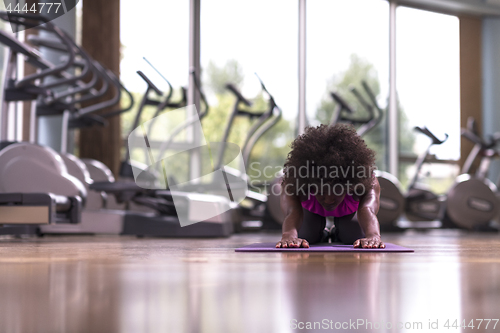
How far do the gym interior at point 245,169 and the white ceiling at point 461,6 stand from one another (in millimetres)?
22

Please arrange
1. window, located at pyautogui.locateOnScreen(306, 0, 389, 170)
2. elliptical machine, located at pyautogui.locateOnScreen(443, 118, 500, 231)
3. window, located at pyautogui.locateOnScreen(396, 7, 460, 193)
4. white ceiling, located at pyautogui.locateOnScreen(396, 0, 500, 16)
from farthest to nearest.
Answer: white ceiling, located at pyautogui.locateOnScreen(396, 0, 500, 16), window, located at pyautogui.locateOnScreen(396, 7, 460, 193), window, located at pyautogui.locateOnScreen(306, 0, 389, 170), elliptical machine, located at pyautogui.locateOnScreen(443, 118, 500, 231)

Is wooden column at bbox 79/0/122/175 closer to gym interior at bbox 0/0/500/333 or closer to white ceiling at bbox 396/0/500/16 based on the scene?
gym interior at bbox 0/0/500/333

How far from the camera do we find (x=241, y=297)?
82 centimetres

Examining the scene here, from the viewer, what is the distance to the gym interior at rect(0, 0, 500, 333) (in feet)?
2.63

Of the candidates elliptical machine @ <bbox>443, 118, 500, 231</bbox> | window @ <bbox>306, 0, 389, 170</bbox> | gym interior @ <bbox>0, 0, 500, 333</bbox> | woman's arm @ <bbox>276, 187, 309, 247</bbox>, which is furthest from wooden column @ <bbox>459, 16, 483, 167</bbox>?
woman's arm @ <bbox>276, 187, 309, 247</bbox>

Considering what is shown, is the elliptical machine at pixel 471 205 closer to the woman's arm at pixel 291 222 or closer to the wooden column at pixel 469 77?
the wooden column at pixel 469 77

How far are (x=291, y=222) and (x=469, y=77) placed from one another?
226 inches

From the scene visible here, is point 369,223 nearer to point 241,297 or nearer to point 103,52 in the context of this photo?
point 241,297

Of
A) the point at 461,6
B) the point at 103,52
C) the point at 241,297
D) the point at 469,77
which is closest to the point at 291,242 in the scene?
the point at 241,297

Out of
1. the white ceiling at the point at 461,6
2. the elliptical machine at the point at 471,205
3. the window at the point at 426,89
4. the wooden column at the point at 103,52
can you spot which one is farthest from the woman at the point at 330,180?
the white ceiling at the point at 461,6

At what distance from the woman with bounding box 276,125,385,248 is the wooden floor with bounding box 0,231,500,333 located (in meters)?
0.50

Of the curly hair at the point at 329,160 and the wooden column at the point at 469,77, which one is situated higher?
the wooden column at the point at 469,77

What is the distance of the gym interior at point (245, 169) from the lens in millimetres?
802

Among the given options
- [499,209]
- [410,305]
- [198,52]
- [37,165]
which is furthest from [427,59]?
[410,305]
